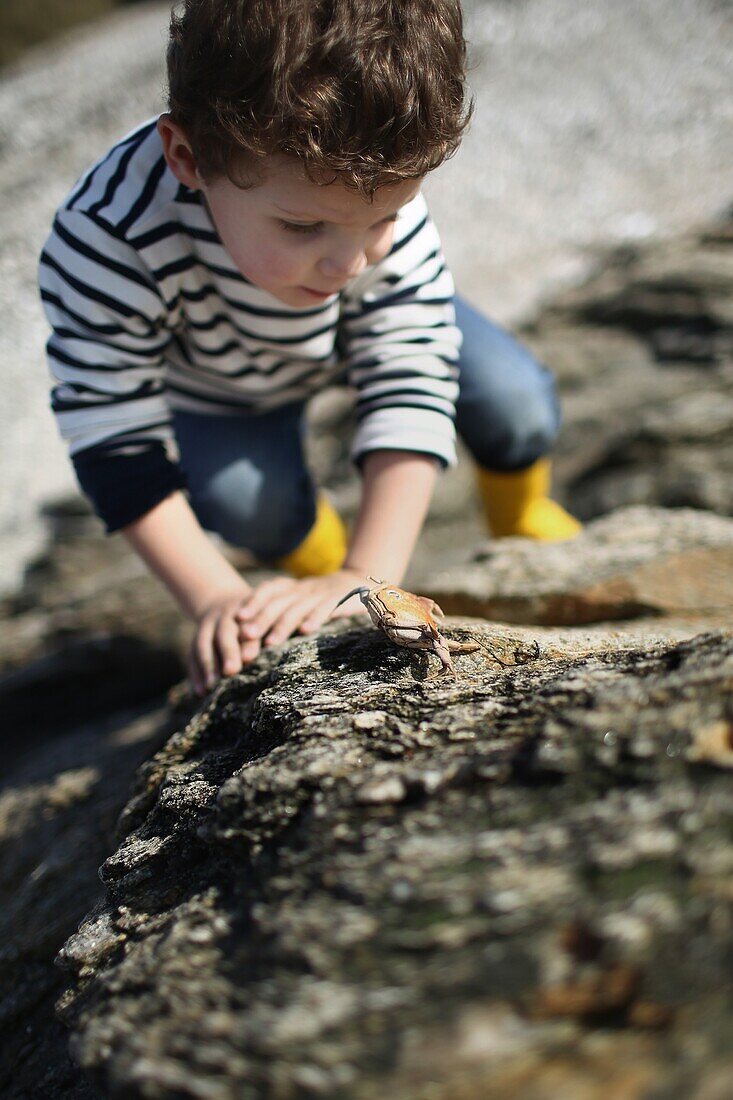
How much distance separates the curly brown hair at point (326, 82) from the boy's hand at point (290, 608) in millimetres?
712

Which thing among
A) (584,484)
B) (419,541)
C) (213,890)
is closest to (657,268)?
(584,484)

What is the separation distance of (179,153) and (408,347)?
621 mm

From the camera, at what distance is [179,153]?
1554mm

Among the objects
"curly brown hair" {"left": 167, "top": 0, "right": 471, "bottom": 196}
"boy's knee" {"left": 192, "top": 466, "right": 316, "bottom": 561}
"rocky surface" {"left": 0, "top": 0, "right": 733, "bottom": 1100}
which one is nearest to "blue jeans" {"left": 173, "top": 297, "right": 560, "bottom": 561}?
"boy's knee" {"left": 192, "top": 466, "right": 316, "bottom": 561}

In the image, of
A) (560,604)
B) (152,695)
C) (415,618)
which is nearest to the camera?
(415,618)

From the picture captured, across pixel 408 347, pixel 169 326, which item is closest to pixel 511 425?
pixel 408 347

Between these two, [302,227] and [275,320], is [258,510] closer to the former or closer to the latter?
[275,320]

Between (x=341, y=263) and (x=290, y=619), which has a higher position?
(x=341, y=263)

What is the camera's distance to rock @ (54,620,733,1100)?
0.72 metres

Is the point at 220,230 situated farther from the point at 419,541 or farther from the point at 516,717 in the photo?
the point at 419,541

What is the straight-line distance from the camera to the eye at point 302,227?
1.45 meters

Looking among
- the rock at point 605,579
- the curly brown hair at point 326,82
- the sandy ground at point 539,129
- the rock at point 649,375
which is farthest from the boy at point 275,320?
the sandy ground at point 539,129

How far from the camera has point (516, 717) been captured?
40.2 inches

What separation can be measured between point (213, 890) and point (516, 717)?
1.27ft
